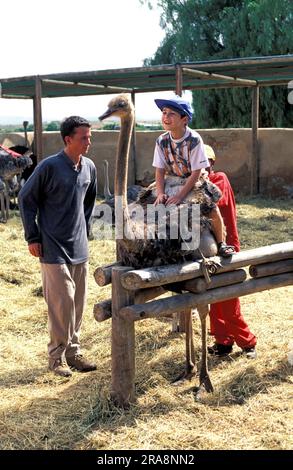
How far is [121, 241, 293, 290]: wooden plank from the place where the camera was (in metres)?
3.55

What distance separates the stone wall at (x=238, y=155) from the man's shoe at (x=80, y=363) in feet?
25.7

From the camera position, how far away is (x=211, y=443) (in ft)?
11.2

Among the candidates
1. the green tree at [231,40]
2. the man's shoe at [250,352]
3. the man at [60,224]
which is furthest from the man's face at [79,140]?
the green tree at [231,40]

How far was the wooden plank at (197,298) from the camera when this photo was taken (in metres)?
3.63

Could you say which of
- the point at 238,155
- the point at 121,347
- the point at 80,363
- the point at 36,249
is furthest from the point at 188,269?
the point at 238,155

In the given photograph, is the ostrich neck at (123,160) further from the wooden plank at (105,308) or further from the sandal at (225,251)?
the sandal at (225,251)

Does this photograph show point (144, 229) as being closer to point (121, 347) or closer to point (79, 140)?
point (121, 347)

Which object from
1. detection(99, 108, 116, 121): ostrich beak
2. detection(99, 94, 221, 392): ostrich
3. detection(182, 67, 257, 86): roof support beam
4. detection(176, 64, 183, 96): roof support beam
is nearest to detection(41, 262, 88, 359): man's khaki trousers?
detection(99, 94, 221, 392): ostrich

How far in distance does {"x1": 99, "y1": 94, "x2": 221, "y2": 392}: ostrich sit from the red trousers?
1.38 ft

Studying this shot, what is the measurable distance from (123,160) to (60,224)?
2.94 ft

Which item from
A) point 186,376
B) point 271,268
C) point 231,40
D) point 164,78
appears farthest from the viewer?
point 231,40

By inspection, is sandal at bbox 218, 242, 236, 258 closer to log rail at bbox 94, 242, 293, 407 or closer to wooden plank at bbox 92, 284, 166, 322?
log rail at bbox 94, 242, 293, 407

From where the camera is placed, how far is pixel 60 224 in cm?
428
